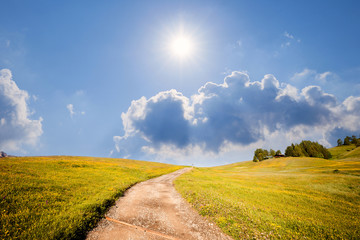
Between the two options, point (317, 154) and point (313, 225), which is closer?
point (313, 225)

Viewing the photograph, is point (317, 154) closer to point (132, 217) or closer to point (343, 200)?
point (343, 200)

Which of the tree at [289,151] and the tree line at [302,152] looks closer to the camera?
the tree line at [302,152]

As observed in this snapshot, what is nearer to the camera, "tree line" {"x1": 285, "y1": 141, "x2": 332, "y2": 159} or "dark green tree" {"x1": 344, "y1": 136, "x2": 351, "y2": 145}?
"tree line" {"x1": 285, "y1": 141, "x2": 332, "y2": 159}

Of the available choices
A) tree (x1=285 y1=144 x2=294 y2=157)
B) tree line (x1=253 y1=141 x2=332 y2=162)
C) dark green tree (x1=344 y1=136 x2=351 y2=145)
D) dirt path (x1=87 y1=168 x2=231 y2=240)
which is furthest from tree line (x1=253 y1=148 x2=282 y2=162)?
dirt path (x1=87 y1=168 x2=231 y2=240)

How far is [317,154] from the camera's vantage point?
111000 mm

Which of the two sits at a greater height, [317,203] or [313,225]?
[313,225]

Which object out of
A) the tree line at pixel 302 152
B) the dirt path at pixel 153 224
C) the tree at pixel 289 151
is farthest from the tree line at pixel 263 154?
the dirt path at pixel 153 224

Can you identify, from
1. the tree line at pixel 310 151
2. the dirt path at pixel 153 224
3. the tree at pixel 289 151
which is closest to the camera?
the dirt path at pixel 153 224

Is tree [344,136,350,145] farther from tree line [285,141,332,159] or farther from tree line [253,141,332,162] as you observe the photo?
tree line [285,141,332,159]

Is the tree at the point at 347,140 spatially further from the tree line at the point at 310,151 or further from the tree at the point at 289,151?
the tree at the point at 289,151

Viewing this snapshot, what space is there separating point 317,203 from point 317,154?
135 meters

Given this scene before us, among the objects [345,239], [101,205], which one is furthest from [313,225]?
[101,205]

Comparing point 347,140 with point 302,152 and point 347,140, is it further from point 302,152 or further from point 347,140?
point 302,152

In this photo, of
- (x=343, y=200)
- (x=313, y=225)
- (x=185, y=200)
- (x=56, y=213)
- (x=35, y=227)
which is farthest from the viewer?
(x=343, y=200)
